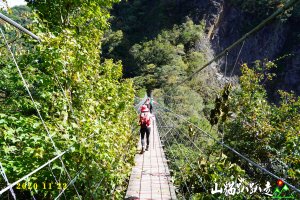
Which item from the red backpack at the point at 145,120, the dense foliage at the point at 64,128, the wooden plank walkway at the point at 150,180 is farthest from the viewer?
the red backpack at the point at 145,120

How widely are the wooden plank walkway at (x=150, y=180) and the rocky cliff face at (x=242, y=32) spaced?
81.0 feet

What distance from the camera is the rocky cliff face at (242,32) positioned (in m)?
29.0

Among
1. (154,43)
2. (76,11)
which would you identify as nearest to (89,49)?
(76,11)

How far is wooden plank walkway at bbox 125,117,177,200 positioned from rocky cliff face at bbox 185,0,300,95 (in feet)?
81.0

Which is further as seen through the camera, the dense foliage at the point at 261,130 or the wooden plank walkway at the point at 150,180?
the dense foliage at the point at 261,130

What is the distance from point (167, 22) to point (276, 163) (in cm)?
2964

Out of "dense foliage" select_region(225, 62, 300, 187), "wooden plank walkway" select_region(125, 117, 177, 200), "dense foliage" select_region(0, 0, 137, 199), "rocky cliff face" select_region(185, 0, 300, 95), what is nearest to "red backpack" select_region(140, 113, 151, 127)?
"wooden plank walkway" select_region(125, 117, 177, 200)

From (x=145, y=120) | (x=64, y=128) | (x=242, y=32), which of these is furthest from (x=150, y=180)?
(x=242, y=32)

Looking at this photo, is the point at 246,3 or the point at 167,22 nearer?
the point at 246,3

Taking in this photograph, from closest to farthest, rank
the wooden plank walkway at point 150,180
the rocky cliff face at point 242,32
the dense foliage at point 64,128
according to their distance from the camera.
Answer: the dense foliage at point 64,128 < the wooden plank walkway at point 150,180 < the rocky cliff face at point 242,32

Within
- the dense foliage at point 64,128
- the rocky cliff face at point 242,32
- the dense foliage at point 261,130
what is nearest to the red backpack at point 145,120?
the dense foliage at point 64,128

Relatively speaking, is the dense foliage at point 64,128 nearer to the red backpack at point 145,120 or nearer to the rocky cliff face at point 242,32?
the red backpack at point 145,120

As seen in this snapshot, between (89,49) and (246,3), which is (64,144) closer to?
(89,49)

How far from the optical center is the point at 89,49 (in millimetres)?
3678
